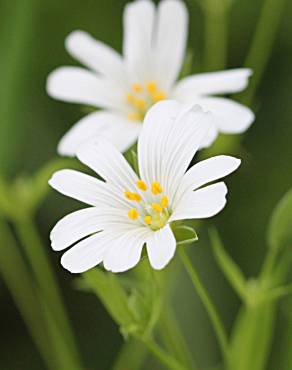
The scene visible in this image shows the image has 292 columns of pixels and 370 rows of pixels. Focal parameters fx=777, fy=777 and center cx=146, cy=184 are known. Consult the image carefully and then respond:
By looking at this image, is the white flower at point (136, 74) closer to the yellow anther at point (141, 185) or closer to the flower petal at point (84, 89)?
the flower petal at point (84, 89)

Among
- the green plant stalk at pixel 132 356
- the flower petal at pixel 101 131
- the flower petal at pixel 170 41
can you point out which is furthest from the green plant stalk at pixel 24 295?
the flower petal at pixel 170 41

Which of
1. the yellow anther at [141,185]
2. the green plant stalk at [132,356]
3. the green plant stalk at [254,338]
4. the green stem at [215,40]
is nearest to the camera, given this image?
the yellow anther at [141,185]

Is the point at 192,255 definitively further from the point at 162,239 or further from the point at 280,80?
the point at 162,239

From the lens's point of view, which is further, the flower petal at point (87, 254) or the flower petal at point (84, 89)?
the flower petal at point (84, 89)

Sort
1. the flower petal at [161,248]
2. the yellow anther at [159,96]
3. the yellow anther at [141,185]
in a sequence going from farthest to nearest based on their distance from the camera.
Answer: the yellow anther at [159,96] < the yellow anther at [141,185] < the flower petal at [161,248]

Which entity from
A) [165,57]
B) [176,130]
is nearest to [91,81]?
[165,57]

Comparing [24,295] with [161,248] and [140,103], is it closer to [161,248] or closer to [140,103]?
[140,103]

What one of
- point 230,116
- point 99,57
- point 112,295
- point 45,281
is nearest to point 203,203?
point 112,295

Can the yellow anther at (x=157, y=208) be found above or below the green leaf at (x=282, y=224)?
above
